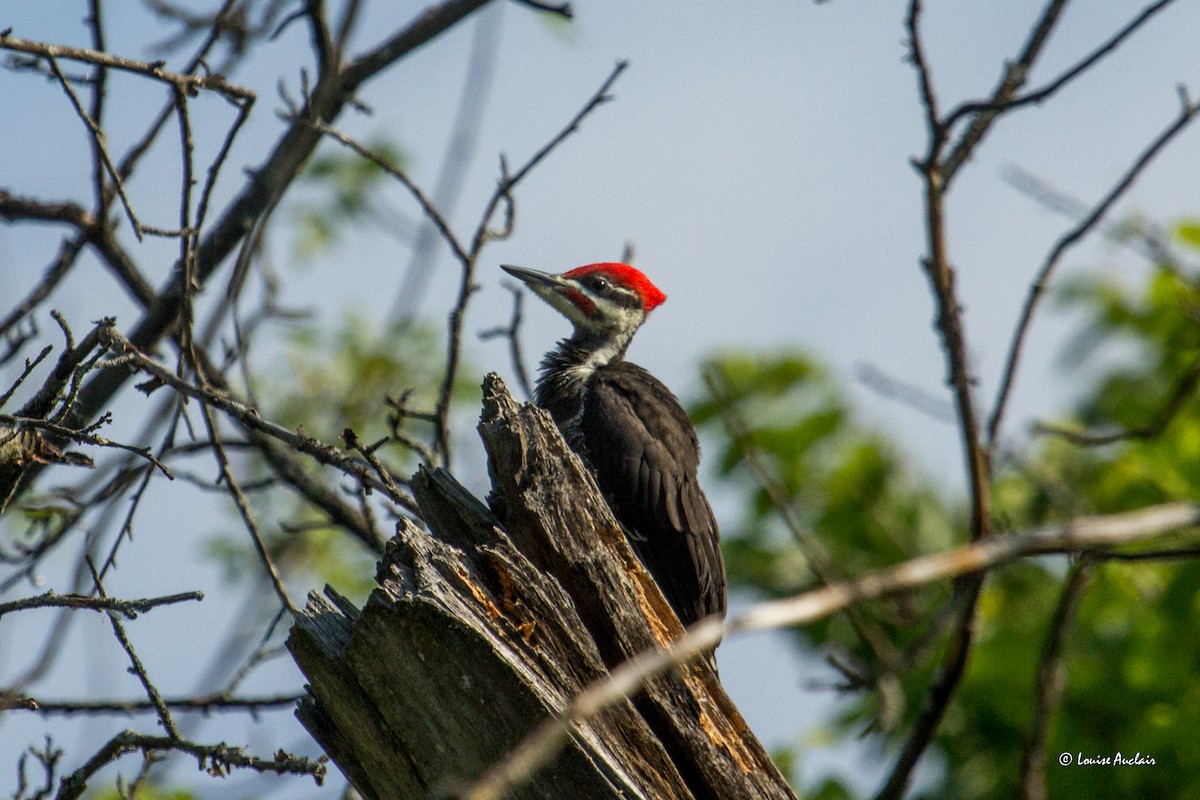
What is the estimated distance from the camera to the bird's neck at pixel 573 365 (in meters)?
5.33

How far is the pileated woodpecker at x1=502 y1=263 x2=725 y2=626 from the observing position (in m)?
4.79

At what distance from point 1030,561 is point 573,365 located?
403 centimetres

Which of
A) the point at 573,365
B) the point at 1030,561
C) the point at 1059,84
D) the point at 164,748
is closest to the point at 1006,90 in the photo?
the point at 1059,84

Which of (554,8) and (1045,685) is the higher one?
(554,8)

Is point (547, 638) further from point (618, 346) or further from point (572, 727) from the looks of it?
point (618, 346)

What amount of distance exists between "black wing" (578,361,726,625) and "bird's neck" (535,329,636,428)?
0.19m

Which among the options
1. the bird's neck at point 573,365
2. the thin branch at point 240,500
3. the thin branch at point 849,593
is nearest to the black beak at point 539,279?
the bird's neck at point 573,365

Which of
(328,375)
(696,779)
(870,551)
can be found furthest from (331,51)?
(870,551)

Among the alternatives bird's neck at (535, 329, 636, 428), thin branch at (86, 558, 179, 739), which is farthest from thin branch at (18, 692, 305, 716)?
bird's neck at (535, 329, 636, 428)

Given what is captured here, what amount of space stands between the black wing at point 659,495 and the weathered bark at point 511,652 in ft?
4.14

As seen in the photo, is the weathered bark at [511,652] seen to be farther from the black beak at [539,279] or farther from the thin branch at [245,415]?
the black beak at [539,279]

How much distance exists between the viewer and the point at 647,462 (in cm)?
487

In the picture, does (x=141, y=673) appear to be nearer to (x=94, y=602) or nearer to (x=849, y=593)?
(x=94, y=602)

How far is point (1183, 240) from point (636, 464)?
14.8ft
